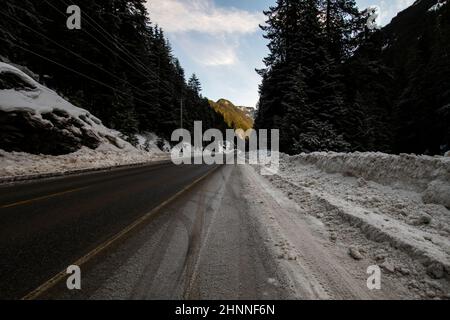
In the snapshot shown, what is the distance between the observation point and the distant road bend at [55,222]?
9.57ft

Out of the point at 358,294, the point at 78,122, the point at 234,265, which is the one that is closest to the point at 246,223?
the point at 234,265

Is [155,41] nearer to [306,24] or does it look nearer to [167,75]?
[167,75]

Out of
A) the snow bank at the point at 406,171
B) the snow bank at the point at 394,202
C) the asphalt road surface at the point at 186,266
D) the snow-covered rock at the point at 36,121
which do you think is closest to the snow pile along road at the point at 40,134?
the snow-covered rock at the point at 36,121

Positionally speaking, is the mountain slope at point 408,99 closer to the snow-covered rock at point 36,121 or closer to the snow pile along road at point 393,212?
the snow pile along road at point 393,212

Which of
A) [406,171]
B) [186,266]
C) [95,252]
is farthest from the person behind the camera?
[406,171]

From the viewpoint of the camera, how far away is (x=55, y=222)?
15.2 feet

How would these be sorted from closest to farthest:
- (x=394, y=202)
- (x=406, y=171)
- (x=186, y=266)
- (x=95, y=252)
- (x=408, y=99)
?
1. (x=186, y=266)
2. (x=95, y=252)
3. (x=394, y=202)
4. (x=406, y=171)
5. (x=408, y=99)

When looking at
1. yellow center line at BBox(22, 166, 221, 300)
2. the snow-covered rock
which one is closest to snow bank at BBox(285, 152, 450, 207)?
yellow center line at BBox(22, 166, 221, 300)

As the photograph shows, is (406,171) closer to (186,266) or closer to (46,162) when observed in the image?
(186,266)

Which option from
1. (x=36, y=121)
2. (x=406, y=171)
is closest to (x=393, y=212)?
(x=406, y=171)

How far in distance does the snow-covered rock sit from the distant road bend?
703 centimetres

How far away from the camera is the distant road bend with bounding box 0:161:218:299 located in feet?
9.57

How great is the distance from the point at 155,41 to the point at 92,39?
79.9 ft

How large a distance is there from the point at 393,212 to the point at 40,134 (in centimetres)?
1724
